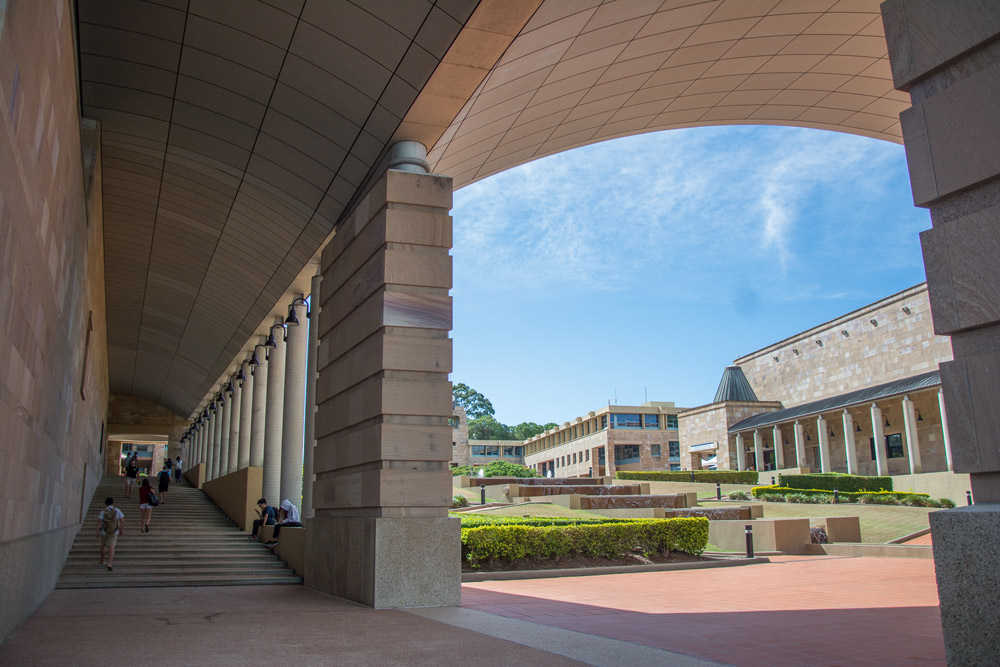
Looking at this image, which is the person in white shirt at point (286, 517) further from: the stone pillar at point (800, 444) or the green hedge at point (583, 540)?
the stone pillar at point (800, 444)

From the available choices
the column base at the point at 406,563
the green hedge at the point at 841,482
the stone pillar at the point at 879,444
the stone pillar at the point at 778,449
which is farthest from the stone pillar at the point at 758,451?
the column base at the point at 406,563

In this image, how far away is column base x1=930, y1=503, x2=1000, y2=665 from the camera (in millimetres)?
3639

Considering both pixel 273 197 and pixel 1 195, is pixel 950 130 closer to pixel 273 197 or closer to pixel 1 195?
pixel 1 195

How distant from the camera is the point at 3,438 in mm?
6258

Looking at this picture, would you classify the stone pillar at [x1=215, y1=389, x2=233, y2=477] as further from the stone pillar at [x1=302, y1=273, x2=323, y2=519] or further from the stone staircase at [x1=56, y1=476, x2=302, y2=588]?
the stone pillar at [x1=302, y1=273, x2=323, y2=519]

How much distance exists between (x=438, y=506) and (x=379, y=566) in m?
1.00

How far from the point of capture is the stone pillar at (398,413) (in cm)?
952

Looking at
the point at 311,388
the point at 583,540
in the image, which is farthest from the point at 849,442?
the point at 311,388

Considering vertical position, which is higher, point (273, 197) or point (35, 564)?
point (273, 197)

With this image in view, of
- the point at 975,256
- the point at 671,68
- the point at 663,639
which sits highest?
the point at 671,68

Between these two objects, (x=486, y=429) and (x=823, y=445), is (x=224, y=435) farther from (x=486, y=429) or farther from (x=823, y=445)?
(x=486, y=429)

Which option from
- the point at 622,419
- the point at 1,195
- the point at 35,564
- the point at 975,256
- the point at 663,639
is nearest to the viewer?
the point at 975,256

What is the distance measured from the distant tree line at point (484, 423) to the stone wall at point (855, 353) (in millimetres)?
85160

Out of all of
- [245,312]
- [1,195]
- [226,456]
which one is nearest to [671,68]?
[1,195]
